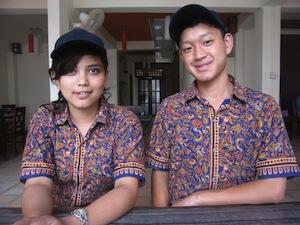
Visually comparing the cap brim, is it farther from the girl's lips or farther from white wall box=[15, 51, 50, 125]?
white wall box=[15, 51, 50, 125]

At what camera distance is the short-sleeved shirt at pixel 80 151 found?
3.87 feet

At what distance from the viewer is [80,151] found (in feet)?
3.95

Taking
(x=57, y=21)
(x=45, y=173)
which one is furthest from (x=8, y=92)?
(x=45, y=173)

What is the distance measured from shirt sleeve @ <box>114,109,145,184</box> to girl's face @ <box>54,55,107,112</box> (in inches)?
5.3

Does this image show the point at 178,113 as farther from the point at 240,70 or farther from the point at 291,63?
the point at 291,63

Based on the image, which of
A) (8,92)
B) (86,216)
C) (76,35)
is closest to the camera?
(86,216)

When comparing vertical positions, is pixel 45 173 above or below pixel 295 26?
below

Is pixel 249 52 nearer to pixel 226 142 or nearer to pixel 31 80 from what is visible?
pixel 226 142

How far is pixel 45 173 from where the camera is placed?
1.16 m

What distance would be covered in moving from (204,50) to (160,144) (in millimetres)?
366

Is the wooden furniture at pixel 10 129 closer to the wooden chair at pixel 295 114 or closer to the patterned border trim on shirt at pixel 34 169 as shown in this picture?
the patterned border trim on shirt at pixel 34 169

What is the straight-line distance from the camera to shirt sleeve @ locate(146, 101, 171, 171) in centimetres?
127

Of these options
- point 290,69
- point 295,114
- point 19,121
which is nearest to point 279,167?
point 19,121

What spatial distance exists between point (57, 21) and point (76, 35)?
3.23 meters
